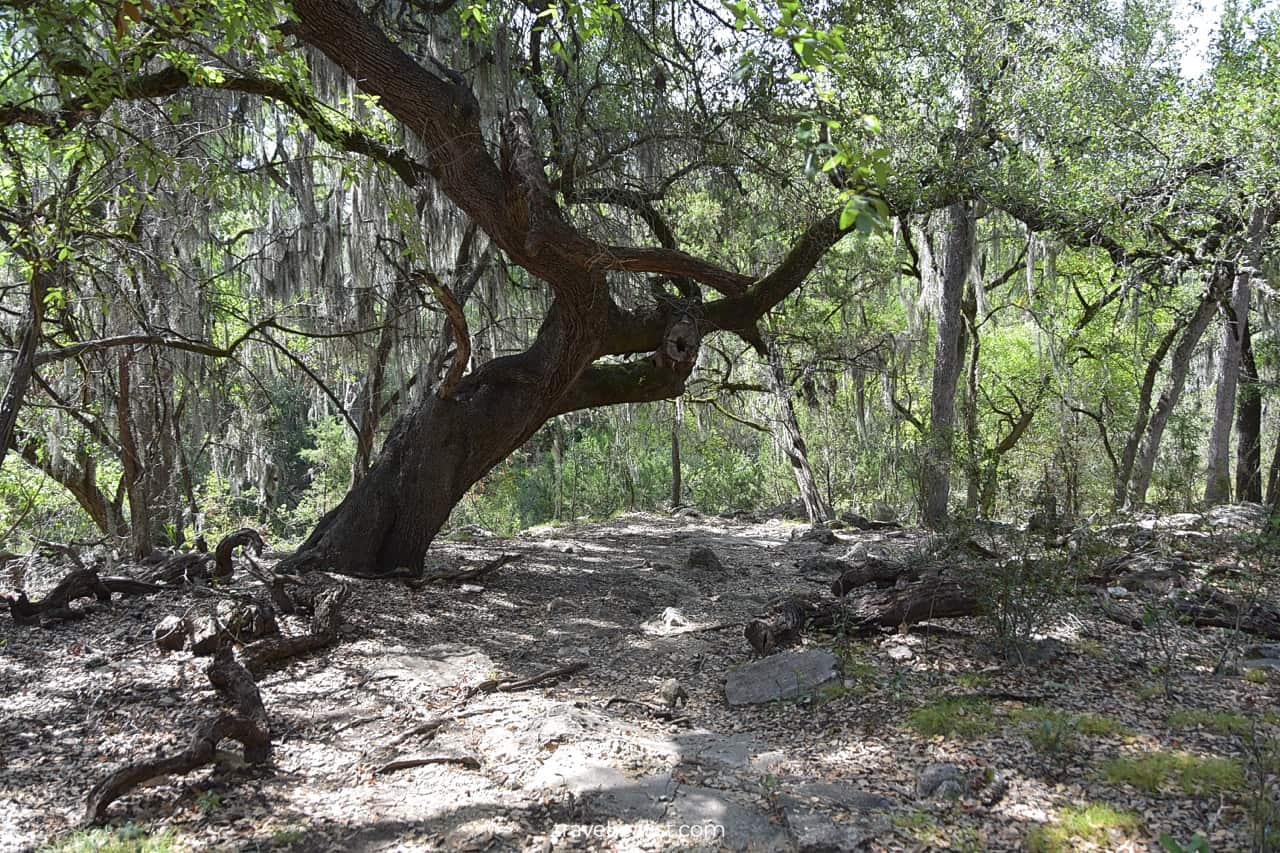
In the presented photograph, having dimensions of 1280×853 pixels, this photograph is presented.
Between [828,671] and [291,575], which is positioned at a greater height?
[291,575]

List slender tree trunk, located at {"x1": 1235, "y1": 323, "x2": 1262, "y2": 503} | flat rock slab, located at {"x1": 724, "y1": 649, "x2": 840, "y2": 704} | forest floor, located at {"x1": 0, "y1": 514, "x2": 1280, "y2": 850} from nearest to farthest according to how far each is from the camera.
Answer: forest floor, located at {"x1": 0, "y1": 514, "x2": 1280, "y2": 850} < flat rock slab, located at {"x1": 724, "y1": 649, "x2": 840, "y2": 704} < slender tree trunk, located at {"x1": 1235, "y1": 323, "x2": 1262, "y2": 503}

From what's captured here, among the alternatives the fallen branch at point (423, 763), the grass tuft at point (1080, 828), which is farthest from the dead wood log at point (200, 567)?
the grass tuft at point (1080, 828)

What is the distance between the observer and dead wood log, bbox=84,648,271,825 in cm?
297

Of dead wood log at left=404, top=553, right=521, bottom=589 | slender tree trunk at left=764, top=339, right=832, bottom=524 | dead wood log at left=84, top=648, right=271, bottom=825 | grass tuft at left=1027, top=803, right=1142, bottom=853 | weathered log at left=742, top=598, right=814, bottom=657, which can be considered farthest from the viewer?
slender tree trunk at left=764, top=339, right=832, bottom=524

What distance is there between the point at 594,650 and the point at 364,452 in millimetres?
3370

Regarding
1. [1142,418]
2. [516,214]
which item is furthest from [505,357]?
[1142,418]

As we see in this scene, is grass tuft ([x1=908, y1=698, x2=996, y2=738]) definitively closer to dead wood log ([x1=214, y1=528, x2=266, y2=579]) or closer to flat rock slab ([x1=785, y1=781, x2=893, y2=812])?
flat rock slab ([x1=785, y1=781, x2=893, y2=812])

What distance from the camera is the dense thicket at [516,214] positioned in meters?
4.96

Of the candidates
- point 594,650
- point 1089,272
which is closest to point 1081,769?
point 594,650

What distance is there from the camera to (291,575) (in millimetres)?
5629

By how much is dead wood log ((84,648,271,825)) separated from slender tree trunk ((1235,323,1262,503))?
538 inches

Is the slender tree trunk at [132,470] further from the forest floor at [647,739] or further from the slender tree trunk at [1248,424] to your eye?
the slender tree trunk at [1248,424]

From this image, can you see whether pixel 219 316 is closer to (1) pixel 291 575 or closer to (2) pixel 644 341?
(1) pixel 291 575

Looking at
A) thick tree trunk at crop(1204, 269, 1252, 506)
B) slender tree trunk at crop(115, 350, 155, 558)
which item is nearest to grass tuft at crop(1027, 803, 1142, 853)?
slender tree trunk at crop(115, 350, 155, 558)
